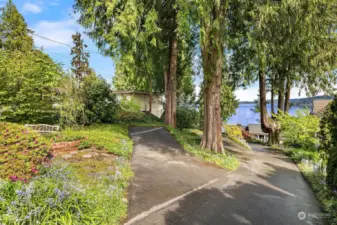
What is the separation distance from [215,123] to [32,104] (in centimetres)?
855

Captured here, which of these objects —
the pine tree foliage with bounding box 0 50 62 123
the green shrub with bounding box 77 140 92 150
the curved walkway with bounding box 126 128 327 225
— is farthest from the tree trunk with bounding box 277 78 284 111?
the pine tree foliage with bounding box 0 50 62 123

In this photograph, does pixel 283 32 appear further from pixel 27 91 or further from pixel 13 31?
pixel 13 31

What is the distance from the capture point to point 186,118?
20062 millimetres

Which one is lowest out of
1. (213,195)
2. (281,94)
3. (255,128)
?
(213,195)

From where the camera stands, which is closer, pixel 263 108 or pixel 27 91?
pixel 27 91

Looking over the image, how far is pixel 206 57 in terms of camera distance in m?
9.28

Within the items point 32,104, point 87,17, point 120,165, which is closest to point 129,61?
point 87,17

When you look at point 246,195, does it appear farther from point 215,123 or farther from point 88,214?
point 215,123

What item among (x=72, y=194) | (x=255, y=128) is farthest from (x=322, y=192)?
(x=255, y=128)

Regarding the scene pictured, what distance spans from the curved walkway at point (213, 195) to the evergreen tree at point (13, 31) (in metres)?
15.2

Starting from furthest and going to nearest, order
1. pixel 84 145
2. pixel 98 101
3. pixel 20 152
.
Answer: pixel 98 101 → pixel 84 145 → pixel 20 152

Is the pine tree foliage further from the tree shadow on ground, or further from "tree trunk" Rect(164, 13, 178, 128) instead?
the tree shadow on ground

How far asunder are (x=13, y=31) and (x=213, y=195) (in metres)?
19.8

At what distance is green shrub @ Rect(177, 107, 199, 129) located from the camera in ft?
65.1
